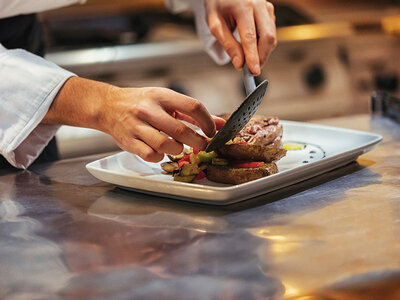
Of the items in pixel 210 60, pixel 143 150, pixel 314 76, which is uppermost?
pixel 143 150

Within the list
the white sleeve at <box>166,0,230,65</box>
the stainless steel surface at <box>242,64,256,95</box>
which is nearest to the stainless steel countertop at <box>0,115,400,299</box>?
the stainless steel surface at <box>242,64,256,95</box>

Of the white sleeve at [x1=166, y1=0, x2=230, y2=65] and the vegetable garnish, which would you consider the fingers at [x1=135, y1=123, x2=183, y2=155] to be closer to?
the vegetable garnish

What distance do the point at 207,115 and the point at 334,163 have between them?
248 mm

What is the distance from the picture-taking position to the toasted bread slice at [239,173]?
0.91m

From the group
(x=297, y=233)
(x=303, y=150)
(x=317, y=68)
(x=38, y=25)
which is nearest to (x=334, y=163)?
(x=303, y=150)

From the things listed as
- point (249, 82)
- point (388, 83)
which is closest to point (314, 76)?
point (388, 83)

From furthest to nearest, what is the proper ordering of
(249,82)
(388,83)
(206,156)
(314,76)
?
(388,83), (314,76), (249,82), (206,156)

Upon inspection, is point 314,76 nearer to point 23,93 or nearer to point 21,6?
point 21,6

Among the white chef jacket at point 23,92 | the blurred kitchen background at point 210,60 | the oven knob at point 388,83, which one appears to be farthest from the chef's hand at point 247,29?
the oven knob at point 388,83

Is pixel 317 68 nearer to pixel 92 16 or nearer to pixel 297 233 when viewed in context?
pixel 92 16

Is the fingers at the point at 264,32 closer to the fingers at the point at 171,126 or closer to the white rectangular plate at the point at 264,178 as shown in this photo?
the white rectangular plate at the point at 264,178

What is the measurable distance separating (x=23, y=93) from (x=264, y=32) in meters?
0.52

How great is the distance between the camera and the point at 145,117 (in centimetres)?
92

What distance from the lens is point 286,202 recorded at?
2.85 ft
